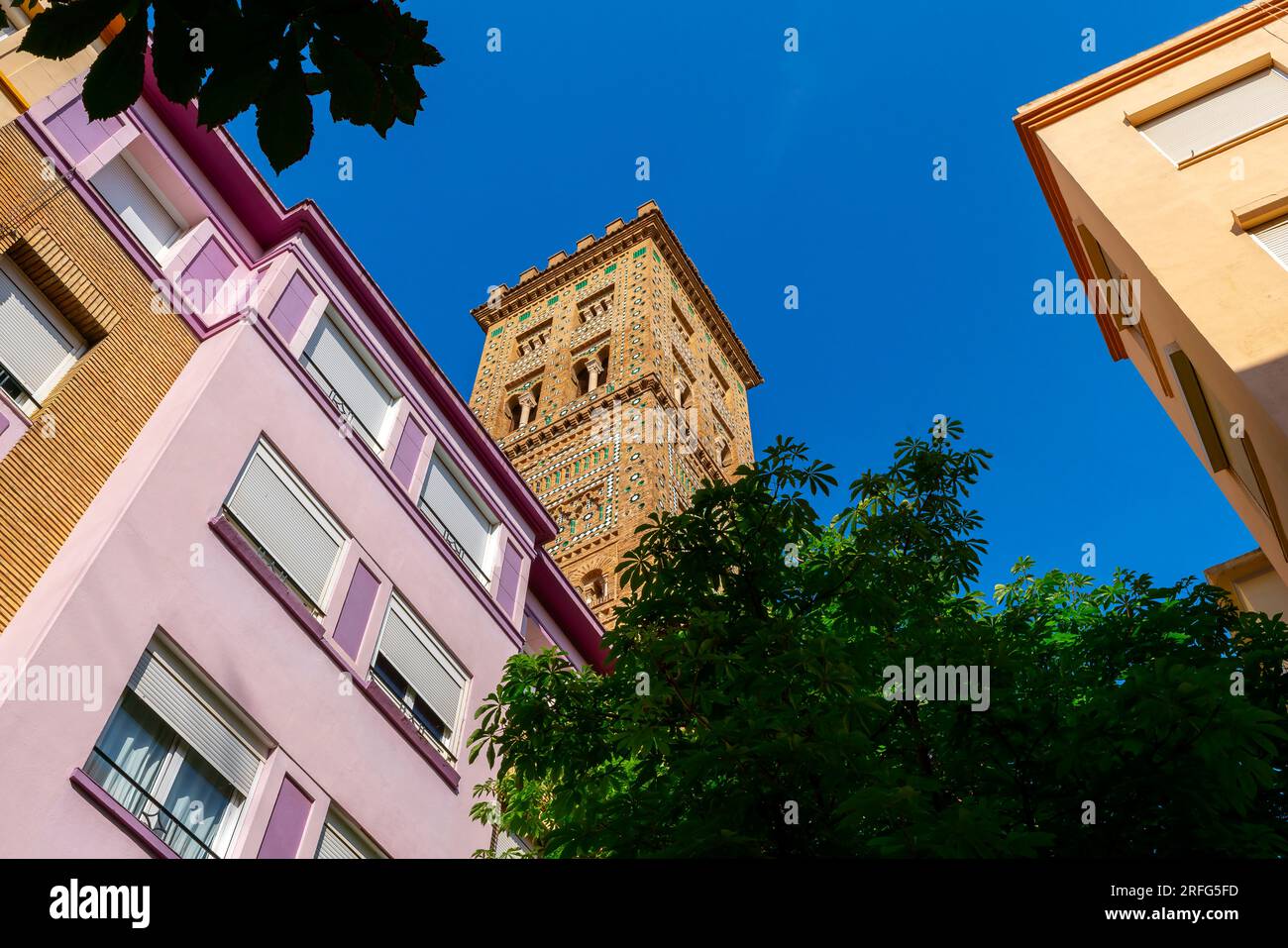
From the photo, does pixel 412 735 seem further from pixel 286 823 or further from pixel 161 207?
pixel 161 207

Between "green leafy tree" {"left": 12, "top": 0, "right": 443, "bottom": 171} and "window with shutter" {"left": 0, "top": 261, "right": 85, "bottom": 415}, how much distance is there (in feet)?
25.3

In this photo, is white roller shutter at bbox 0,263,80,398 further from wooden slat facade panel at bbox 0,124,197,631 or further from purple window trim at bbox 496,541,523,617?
purple window trim at bbox 496,541,523,617

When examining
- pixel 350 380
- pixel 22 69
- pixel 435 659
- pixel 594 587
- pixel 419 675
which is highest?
pixel 594 587

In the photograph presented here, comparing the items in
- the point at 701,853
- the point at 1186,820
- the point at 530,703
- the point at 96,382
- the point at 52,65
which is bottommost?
the point at 701,853

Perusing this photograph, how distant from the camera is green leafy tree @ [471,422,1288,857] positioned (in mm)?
6141

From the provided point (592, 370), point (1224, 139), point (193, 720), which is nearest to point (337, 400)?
point (193, 720)

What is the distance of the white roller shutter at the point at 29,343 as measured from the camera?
33.8 feet

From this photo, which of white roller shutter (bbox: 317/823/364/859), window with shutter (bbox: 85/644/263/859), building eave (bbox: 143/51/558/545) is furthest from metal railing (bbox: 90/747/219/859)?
building eave (bbox: 143/51/558/545)

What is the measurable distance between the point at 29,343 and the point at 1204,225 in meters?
12.1

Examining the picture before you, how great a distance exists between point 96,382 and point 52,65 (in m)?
3.82

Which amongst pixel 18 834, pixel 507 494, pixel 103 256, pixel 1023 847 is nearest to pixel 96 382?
pixel 103 256

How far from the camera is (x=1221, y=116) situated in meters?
13.8

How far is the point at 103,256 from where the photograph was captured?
1164 centimetres

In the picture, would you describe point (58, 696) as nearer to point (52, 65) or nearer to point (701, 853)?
point (701, 853)
